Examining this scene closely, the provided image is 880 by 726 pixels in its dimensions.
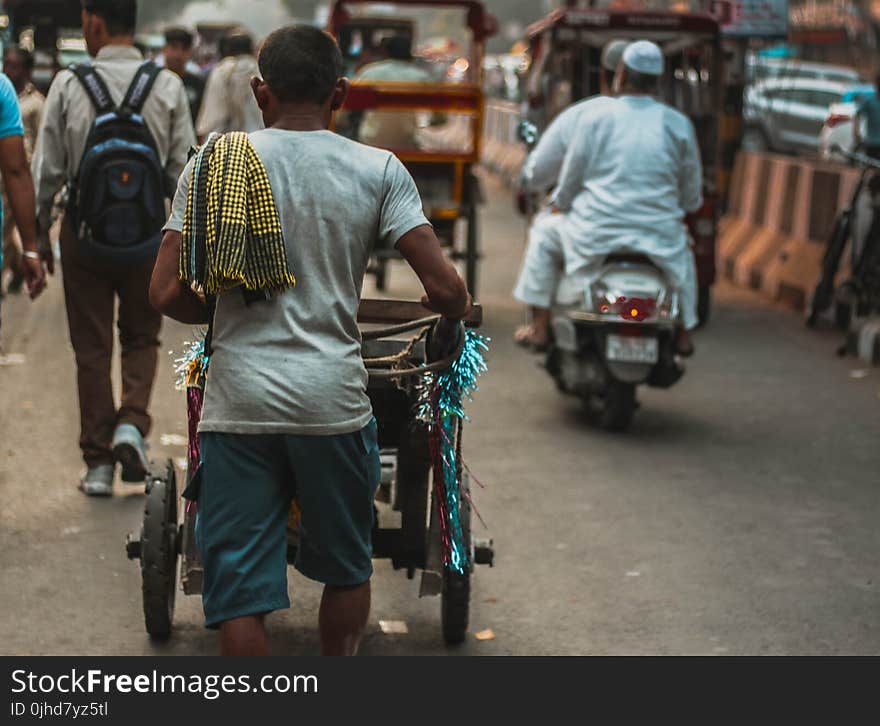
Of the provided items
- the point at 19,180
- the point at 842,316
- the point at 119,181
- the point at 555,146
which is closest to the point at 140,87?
the point at 119,181

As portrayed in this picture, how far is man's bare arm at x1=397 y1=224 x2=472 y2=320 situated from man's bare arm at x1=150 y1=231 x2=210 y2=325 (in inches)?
19.9

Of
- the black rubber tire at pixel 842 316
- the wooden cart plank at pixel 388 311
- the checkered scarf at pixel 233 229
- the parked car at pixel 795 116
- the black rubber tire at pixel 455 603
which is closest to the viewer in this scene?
the checkered scarf at pixel 233 229

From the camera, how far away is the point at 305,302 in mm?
3865

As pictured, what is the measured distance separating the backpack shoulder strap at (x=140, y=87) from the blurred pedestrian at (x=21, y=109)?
4871 millimetres

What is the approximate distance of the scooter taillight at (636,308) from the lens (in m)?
8.44

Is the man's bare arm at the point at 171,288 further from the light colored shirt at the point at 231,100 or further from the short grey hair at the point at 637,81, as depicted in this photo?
the light colored shirt at the point at 231,100

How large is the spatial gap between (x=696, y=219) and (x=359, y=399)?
364 inches

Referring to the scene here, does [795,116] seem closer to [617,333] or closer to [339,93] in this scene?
[617,333]

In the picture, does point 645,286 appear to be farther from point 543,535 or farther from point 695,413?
point 543,535

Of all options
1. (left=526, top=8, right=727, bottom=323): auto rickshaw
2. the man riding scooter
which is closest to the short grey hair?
the man riding scooter

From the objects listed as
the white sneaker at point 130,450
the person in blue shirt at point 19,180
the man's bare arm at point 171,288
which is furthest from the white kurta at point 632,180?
the man's bare arm at point 171,288

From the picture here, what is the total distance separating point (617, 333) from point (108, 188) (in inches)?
113

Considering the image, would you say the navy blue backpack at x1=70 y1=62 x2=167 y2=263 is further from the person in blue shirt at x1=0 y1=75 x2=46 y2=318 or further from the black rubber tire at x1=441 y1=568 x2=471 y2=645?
the black rubber tire at x1=441 y1=568 x2=471 y2=645

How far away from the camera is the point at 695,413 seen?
9.47 meters
